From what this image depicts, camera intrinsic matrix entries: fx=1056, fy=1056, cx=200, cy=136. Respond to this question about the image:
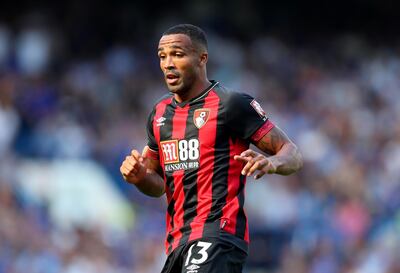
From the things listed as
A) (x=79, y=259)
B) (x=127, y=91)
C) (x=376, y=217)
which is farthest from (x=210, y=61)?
(x=79, y=259)

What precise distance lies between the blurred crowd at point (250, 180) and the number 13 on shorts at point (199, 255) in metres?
6.04

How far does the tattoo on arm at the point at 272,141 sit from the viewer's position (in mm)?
6543

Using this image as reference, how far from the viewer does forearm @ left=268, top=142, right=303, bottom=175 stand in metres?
6.26

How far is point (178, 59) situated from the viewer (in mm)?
6562

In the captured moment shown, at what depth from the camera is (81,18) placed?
18.0 m

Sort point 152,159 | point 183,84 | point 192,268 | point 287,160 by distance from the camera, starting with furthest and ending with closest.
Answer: point 152,159
point 183,84
point 287,160
point 192,268

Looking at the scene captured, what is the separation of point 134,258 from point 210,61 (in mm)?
5435

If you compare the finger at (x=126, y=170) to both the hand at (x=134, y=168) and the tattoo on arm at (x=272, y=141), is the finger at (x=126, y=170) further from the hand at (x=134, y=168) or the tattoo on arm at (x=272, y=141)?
the tattoo on arm at (x=272, y=141)

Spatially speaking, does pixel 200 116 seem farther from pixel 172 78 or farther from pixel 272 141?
pixel 272 141

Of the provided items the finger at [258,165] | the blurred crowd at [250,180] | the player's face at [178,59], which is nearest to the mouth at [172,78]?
the player's face at [178,59]

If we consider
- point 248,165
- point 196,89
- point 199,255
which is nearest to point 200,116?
point 196,89

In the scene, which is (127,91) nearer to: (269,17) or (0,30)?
(0,30)

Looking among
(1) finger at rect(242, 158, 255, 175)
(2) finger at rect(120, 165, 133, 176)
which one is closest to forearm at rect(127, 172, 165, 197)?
(2) finger at rect(120, 165, 133, 176)

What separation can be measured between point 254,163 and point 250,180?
8.38 metres
